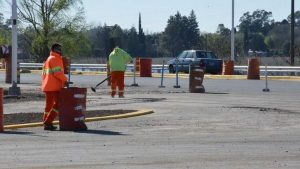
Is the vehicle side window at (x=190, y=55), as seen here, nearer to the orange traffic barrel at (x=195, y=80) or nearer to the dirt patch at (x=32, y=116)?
the orange traffic barrel at (x=195, y=80)

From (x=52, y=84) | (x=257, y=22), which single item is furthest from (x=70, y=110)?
(x=257, y=22)

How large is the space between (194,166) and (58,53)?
6367 millimetres

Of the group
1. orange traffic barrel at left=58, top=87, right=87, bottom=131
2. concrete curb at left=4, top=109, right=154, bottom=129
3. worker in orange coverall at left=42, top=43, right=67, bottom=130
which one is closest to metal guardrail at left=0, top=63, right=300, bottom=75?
concrete curb at left=4, top=109, right=154, bottom=129

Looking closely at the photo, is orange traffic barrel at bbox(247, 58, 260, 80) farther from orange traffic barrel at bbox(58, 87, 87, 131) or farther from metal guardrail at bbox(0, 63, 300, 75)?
orange traffic barrel at bbox(58, 87, 87, 131)

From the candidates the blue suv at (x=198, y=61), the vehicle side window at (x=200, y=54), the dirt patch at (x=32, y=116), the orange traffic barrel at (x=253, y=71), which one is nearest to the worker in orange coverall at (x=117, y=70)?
the dirt patch at (x=32, y=116)

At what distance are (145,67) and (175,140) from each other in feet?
100

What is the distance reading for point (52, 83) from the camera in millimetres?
16016

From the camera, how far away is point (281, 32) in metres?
112

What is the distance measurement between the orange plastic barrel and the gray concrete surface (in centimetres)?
2171

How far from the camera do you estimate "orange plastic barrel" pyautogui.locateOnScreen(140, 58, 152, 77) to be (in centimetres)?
4424

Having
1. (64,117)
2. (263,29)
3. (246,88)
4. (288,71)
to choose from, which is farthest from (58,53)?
(263,29)

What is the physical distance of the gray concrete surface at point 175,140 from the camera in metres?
11.1

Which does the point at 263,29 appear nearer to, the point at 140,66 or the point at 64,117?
the point at 140,66

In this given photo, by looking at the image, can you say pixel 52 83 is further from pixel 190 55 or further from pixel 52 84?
pixel 190 55
